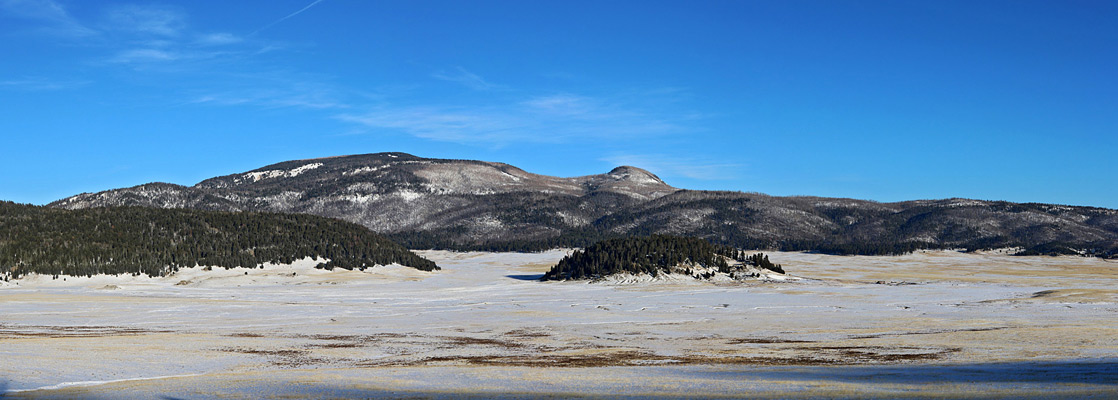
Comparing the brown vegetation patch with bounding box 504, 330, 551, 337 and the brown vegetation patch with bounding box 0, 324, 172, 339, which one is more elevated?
the brown vegetation patch with bounding box 0, 324, 172, 339

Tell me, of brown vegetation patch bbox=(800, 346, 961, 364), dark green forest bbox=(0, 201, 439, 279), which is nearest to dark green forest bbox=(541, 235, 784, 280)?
dark green forest bbox=(0, 201, 439, 279)

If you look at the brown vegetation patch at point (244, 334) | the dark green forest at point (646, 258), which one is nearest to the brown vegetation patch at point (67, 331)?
the brown vegetation patch at point (244, 334)

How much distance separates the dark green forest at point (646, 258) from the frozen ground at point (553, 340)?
217 inches

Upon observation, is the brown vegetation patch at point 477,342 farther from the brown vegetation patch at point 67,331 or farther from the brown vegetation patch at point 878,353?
the brown vegetation patch at point 67,331

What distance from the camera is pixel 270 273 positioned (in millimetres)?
65438

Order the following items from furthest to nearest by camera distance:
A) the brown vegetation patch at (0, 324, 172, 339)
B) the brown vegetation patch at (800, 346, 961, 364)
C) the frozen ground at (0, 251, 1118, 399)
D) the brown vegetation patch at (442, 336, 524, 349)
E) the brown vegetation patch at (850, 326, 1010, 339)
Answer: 1. the brown vegetation patch at (0, 324, 172, 339)
2. the brown vegetation patch at (850, 326, 1010, 339)
3. the brown vegetation patch at (442, 336, 524, 349)
4. the brown vegetation patch at (800, 346, 961, 364)
5. the frozen ground at (0, 251, 1118, 399)

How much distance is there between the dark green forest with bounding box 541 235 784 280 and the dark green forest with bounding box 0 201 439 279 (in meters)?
16.7

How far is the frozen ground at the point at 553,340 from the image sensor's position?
1817cm

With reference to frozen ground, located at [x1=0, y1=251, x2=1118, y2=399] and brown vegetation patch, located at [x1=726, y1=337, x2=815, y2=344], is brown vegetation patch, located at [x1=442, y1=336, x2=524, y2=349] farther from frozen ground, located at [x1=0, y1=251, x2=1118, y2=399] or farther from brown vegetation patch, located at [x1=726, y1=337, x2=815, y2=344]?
brown vegetation patch, located at [x1=726, y1=337, x2=815, y2=344]

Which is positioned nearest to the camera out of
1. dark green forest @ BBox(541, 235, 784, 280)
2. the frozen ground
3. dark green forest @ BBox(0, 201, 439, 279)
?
the frozen ground

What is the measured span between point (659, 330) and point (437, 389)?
15.2 metres

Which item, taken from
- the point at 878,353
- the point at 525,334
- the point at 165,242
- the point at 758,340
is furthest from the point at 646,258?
the point at 878,353

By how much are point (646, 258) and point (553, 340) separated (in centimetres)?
3688

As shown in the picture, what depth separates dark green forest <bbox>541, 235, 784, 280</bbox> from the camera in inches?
2530
